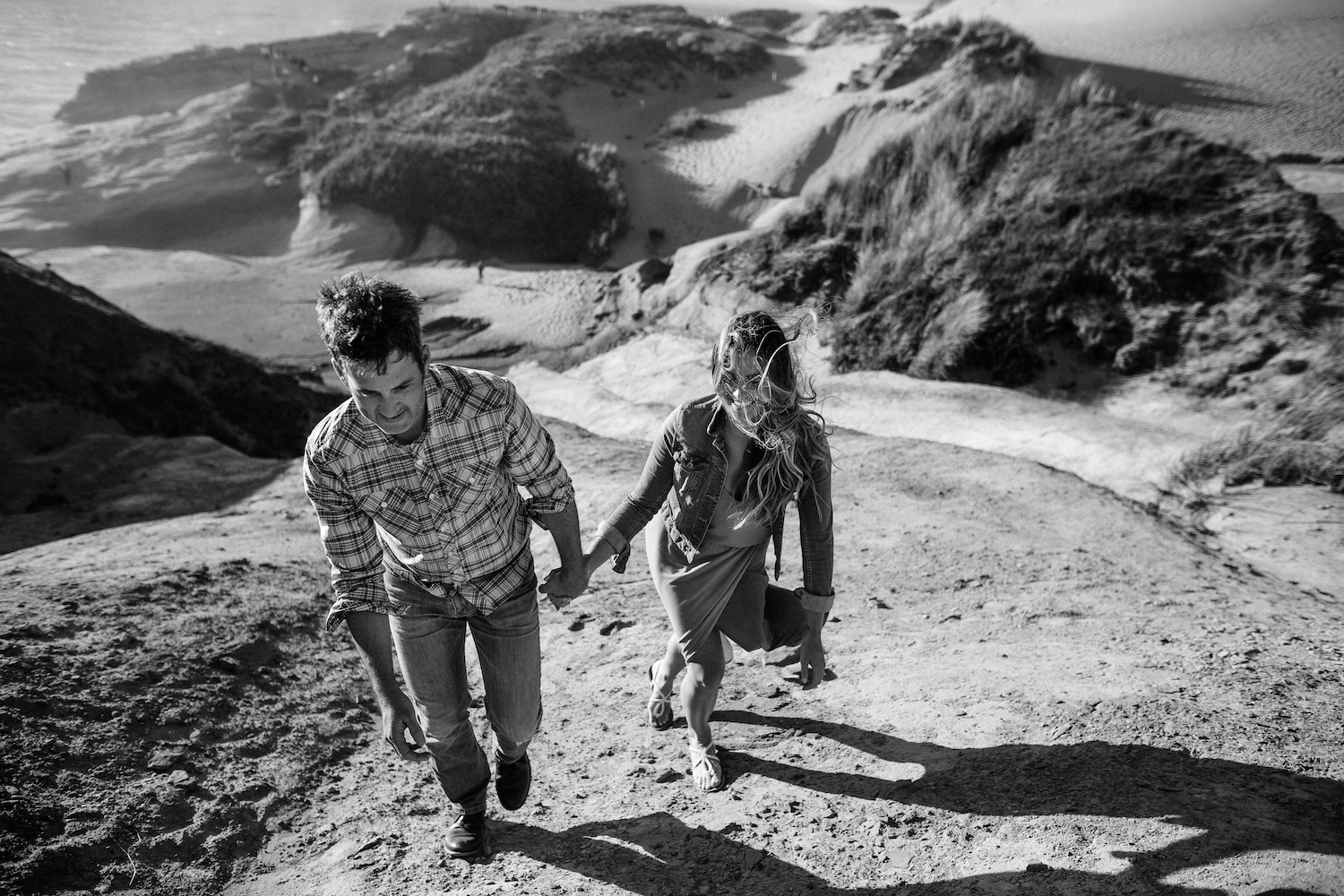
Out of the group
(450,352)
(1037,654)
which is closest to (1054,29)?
(450,352)

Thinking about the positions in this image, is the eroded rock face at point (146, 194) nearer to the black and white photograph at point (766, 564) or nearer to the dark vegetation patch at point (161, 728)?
the black and white photograph at point (766, 564)

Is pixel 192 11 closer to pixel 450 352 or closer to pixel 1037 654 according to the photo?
pixel 450 352

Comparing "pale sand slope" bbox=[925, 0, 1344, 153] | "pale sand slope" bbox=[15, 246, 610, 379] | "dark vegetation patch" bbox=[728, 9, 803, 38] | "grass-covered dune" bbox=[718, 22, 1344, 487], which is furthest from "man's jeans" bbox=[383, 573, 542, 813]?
"dark vegetation patch" bbox=[728, 9, 803, 38]

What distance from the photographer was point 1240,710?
2.77m

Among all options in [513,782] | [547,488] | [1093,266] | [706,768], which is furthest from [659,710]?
[1093,266]

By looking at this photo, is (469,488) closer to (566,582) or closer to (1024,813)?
(566,582)

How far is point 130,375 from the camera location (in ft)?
26.6

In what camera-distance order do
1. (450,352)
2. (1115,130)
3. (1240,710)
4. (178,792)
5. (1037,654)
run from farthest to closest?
(450,352) < (1115,130) < (1037,654) < (178,792) < (1240,710)

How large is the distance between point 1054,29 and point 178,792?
2622 cm

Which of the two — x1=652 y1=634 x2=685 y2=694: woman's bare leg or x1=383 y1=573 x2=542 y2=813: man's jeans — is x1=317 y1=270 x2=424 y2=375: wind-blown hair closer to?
x1=383 y1=573 x2=542 y2=813: man's jeans

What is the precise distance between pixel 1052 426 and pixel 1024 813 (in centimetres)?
475

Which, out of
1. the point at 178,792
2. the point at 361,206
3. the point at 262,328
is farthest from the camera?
the point at 361,206

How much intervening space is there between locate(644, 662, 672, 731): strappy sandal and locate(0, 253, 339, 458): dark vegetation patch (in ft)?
21.9

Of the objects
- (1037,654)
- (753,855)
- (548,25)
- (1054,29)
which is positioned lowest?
(753,855)
